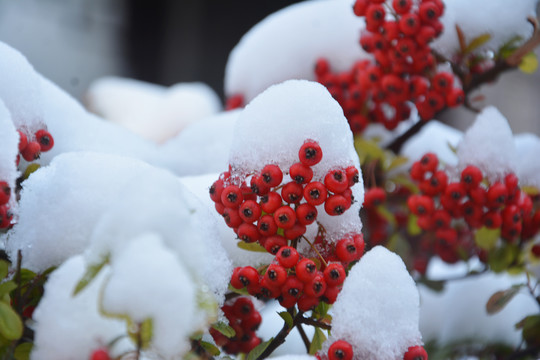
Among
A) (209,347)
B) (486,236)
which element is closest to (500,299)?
(486,236)

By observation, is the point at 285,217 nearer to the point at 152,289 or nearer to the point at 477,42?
the point at 152,289

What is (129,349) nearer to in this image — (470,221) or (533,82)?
(470,221)

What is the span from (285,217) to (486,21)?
41 cm

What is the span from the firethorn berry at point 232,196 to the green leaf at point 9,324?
159mm

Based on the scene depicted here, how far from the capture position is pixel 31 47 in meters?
1.88

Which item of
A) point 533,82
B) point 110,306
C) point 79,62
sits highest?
point 110,306

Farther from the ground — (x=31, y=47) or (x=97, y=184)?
(x=97, y=184)

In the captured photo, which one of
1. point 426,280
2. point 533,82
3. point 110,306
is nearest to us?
point 110,306

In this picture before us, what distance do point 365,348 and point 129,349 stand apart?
16cm

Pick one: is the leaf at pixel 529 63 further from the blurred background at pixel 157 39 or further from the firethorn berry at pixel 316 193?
the blurred background at pixel 157 39

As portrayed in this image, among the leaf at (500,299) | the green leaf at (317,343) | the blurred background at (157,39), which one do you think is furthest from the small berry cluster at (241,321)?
the blurred background at (157,39)

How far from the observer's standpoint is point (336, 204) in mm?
379

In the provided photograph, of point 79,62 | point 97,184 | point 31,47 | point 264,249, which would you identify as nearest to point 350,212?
point 264,249

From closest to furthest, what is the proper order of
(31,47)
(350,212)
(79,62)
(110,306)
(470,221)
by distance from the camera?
(110,306)
(350,212)
(470,221)
(31,47)
(79,62)
